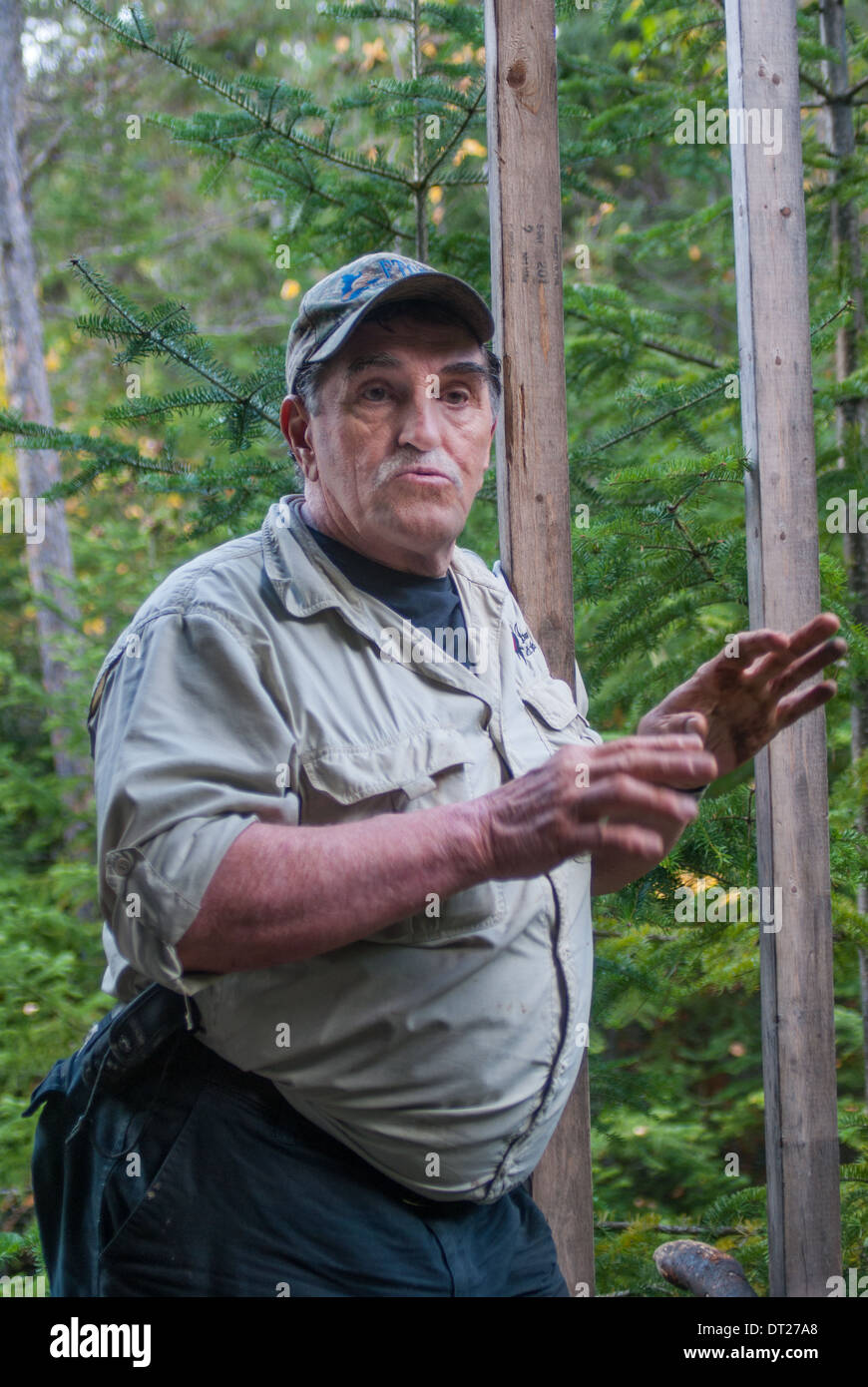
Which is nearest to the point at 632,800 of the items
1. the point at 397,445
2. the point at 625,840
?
the point at 625,840

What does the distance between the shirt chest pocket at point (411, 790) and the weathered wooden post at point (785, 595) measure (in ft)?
3.46

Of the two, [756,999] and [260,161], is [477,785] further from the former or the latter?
[756,999]

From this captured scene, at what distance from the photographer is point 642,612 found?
128 inches

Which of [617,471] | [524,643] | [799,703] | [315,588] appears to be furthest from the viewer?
[617,471]

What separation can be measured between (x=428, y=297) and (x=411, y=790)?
3.03ft

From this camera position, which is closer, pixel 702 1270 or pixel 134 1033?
pixel 134 1033

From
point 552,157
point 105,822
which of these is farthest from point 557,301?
point 105,822

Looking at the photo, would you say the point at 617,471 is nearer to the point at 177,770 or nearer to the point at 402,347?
the point at 402,347

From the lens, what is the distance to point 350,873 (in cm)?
152

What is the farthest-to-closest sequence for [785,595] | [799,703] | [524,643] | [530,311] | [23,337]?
1. [23,337]
2. [785,595]
3. [530,311]
4. [524,643]
5. [799,703]

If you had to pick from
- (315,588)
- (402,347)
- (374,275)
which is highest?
(374,275)

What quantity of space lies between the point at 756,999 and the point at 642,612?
11.5 feet

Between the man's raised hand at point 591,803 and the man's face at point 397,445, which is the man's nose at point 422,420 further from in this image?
the man's raised hand at point 591,803

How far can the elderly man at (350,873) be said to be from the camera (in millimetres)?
1527
